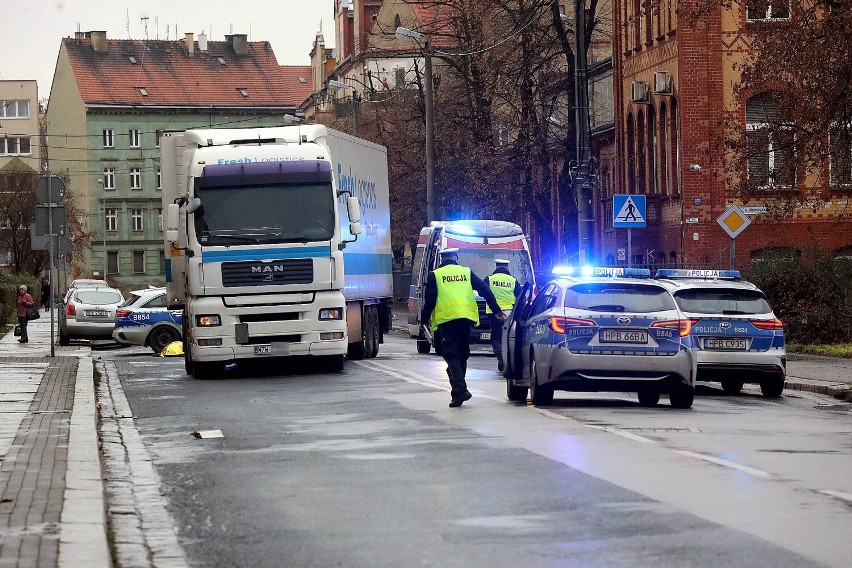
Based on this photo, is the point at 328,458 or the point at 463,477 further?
the point at 328,458

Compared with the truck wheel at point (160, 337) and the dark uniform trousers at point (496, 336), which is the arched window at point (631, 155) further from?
the dark uniform trousers at point (496, 336)

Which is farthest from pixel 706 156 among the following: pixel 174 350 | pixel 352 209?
pixel 352 209

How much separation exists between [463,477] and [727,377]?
11.8 meters

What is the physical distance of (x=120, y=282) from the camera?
122688mm

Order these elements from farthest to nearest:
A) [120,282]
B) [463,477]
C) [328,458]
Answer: [120,282] → [328,458] → [463,477]

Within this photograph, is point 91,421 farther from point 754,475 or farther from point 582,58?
point 582,58

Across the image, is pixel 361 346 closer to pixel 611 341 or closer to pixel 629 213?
pixel 629 213

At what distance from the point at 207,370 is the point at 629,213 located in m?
9.83

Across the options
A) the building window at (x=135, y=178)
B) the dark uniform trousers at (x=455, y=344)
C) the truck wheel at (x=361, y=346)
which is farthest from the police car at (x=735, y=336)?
the building window at (x=135, y=178)

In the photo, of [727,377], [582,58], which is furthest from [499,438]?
[582,58]

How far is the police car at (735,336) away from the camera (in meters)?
23.0

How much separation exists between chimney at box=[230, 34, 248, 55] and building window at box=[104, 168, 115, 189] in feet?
41.3

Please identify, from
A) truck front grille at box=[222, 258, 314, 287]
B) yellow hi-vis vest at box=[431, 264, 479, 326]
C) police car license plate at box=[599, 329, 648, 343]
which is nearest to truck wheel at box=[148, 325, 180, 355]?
truck front grille at box=[222, 258, 314, 287]

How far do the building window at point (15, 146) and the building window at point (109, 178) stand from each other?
18.9 metres
